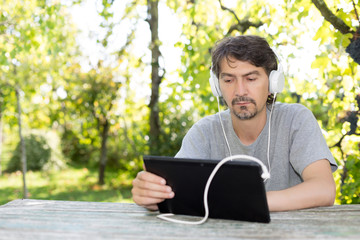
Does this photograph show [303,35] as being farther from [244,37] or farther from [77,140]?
[77,140]

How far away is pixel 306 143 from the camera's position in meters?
1.93

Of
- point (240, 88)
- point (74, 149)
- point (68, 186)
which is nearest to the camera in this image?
point (240, 88)

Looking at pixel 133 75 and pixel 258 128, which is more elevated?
pixel 133 75

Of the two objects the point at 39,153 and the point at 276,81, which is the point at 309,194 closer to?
the point at 276,81

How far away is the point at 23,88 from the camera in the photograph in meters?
6.73

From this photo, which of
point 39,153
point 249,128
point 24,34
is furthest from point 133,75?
point 249,128

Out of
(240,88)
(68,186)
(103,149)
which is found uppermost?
(240,88)

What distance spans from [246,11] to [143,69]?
3.25m

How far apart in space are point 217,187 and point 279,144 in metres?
0.86

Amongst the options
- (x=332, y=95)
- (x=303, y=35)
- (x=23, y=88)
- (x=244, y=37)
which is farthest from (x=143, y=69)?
(x=244, y=37)

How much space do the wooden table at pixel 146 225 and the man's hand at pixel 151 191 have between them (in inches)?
1.9

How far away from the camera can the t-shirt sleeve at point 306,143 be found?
1.85m

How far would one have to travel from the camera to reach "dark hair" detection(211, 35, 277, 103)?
210 cm

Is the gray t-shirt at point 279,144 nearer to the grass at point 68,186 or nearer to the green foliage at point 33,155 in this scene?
the grass at point 68,186
